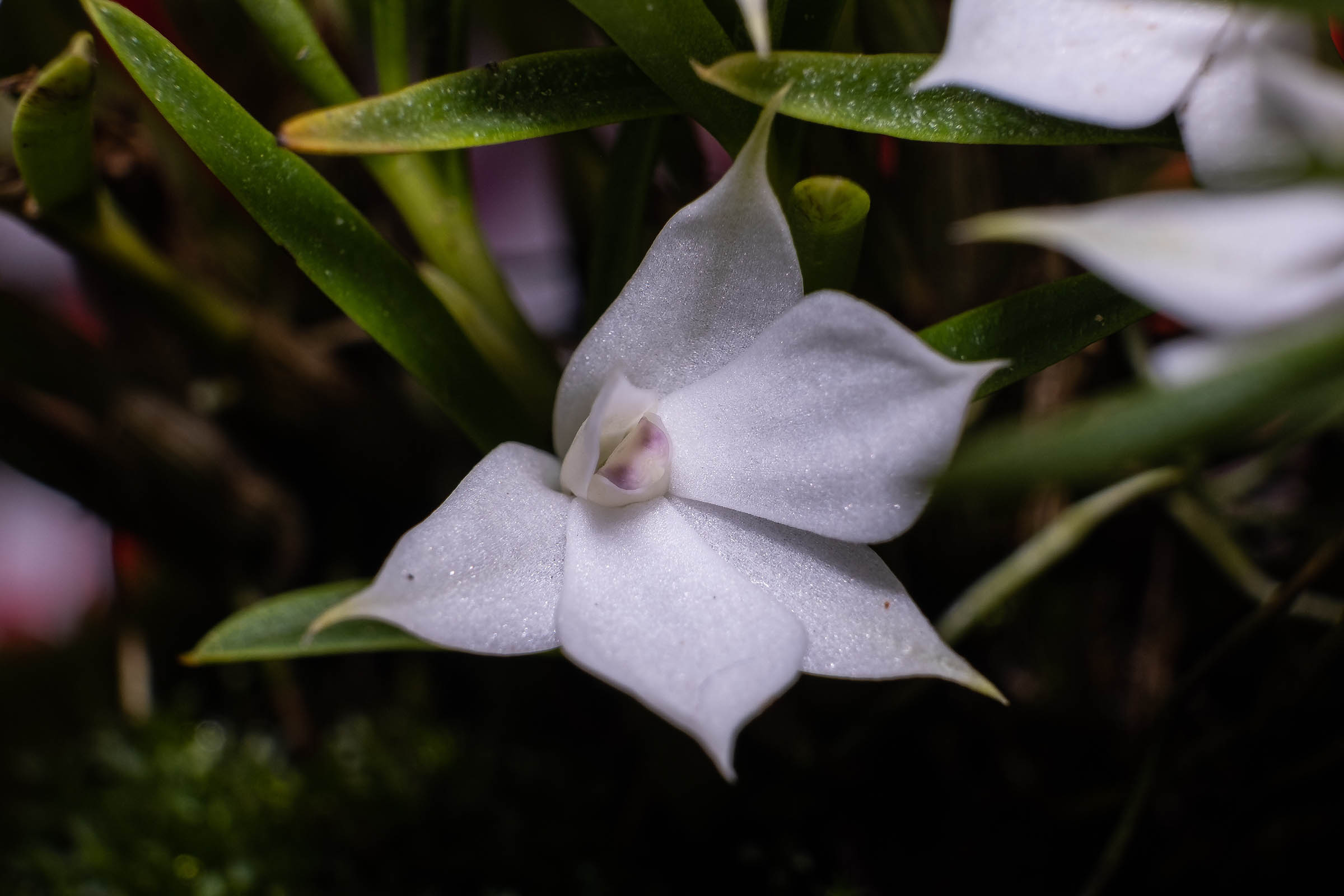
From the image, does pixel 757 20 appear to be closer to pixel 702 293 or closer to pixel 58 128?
pixel 702 293

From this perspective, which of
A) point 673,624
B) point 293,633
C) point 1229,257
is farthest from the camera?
point 293,633

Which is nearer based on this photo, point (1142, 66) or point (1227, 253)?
point (1227, 253)

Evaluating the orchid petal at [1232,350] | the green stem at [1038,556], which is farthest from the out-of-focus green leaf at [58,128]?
the green stem at [1038,556]

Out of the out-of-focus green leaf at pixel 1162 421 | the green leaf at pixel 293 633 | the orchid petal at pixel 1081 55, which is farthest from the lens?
the green leaf at pixel 293 633

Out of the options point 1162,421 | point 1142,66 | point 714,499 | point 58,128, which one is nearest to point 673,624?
point 714,499

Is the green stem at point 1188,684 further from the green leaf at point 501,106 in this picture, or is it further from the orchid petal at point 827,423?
the green leaf at point 501,106
